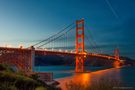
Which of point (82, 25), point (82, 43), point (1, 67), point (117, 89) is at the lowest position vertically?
point (117, 89)

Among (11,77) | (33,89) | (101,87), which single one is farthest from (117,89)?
(11,77)

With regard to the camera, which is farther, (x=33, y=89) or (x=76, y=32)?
(x=76, y=32)

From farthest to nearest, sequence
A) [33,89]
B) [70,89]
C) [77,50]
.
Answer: [77,50] < [70,89] < [33,89]

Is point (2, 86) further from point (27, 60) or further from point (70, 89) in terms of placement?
point (27, 60)

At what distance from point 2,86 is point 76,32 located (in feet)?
253

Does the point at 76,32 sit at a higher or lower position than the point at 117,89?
higher

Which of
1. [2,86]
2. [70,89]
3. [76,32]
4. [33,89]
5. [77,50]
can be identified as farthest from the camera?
[76,32]

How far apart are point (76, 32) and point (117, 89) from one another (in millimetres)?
74741

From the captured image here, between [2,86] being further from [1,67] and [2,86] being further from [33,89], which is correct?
[1,67]

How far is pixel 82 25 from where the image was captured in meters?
86.4

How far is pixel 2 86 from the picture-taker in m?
9.48

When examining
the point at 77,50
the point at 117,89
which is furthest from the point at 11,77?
the point at 77,50

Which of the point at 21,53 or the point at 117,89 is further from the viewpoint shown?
the point at 21,53

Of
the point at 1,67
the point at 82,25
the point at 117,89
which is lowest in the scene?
the point at 117,89
